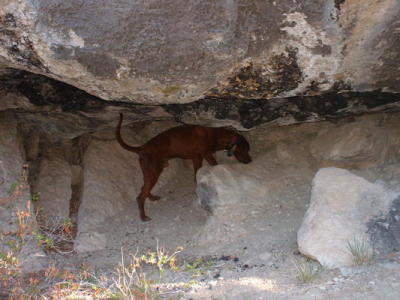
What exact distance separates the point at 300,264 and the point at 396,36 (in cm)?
140

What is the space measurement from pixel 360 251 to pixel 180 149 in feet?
7.93

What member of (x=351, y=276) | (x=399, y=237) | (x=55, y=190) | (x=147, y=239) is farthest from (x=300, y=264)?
(x=55, y=190)

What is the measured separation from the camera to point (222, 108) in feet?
13.3

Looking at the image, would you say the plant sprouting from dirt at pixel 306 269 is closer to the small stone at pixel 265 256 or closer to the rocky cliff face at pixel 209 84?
the small stone at pixel 265 256

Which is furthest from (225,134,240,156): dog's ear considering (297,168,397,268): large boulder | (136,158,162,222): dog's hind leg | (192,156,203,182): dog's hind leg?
(297,168,397,268): large boulder

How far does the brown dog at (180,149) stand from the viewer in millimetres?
4957

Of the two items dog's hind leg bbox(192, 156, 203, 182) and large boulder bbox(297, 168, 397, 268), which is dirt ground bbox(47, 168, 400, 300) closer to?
large boulder bbox(297, 168, 397, 268)

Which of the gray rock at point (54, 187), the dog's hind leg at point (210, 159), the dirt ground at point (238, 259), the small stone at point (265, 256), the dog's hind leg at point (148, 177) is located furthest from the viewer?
the dog's hind leg at point (210, 159)

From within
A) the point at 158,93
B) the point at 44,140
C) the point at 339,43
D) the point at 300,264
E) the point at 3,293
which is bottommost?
the point at 3,293

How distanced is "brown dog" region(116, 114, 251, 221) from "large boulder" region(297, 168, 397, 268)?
1.56 metres

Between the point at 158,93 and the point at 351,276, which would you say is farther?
the point at 158,93

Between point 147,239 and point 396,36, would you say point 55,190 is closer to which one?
point 147,239

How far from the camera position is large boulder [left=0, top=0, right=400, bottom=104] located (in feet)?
8.77

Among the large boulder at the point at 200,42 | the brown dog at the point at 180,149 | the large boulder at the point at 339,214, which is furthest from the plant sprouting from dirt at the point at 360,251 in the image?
the brown dog at the point at 180,149
